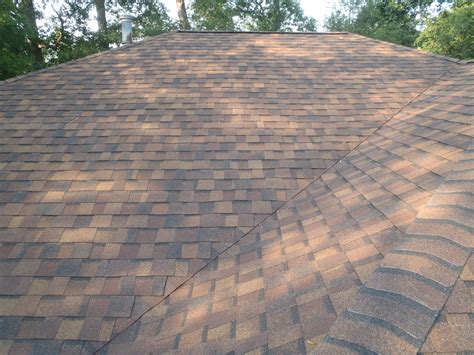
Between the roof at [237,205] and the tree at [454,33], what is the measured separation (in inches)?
549

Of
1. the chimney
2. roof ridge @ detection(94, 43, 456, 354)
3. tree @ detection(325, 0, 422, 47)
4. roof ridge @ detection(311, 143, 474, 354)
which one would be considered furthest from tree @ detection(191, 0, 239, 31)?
roof ridge @ detection(311, 143, 474, 354)

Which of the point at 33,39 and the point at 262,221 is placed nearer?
the point at 262,221

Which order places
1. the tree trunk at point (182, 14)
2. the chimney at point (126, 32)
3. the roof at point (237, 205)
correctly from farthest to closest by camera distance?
the tree trunk at point (182, 14), the chimney at point (126, 32), the roof at point (237, 205)

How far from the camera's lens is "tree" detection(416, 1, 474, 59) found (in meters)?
16.7

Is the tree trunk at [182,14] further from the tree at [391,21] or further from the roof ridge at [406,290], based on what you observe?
the roof ridge at [406,290]

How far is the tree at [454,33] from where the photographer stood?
16.7 meters

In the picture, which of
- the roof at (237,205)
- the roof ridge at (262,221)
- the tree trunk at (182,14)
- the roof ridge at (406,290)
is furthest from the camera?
the tree trunk at (182,14)

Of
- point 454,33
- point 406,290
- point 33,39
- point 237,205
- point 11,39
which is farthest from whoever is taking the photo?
point 33,39

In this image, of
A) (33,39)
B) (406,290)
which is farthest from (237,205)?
(33,39)

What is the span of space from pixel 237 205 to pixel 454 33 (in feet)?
66.4

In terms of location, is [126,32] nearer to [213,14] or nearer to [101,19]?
[101,19]

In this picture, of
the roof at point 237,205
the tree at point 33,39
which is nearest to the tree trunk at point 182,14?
the tree at point 33,39

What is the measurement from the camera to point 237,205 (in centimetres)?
394

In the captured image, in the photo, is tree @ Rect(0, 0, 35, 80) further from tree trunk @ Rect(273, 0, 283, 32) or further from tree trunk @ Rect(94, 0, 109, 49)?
tree trunk @ Rect(273, 0, 283, 32)
